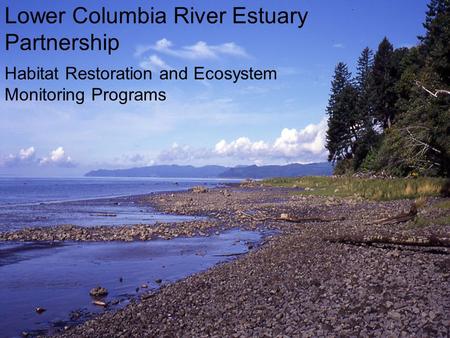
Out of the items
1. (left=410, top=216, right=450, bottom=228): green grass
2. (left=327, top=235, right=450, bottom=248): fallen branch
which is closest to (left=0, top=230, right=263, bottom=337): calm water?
(left=327, top=235, right=450, bottom=248): fallen branch

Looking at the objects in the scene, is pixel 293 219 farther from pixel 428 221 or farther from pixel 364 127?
pixel 364 127

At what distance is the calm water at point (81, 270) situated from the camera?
1123 centimetres

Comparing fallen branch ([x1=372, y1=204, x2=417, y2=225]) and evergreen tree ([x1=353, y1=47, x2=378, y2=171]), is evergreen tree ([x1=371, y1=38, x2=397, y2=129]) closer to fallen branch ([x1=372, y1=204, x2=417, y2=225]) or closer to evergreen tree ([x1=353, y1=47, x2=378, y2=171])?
evergreen tree ([x1=353, y1=47, x2=378, y2=171])

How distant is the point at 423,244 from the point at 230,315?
5.66 m

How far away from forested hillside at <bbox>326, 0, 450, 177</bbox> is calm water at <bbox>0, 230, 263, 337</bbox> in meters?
13.2

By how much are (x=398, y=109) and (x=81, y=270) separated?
53.8 meters

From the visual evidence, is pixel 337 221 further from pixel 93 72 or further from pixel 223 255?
pixel 93 72

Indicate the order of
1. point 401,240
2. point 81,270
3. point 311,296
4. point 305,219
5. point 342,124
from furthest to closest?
point 342,124 < point 305,219 < point 81,270 < point 401,240 < point 311,296

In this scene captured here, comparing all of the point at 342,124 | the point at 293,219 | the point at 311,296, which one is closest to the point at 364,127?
the point at 342,124

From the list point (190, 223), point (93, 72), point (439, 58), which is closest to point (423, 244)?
point (93, 72)

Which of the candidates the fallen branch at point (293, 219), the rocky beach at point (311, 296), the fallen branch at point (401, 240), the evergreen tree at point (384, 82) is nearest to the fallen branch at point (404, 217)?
the rocky beach at point (311, 296)

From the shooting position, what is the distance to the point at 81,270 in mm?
15977

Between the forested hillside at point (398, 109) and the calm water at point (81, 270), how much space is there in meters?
13.2

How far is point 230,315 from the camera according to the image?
30.0 ft
